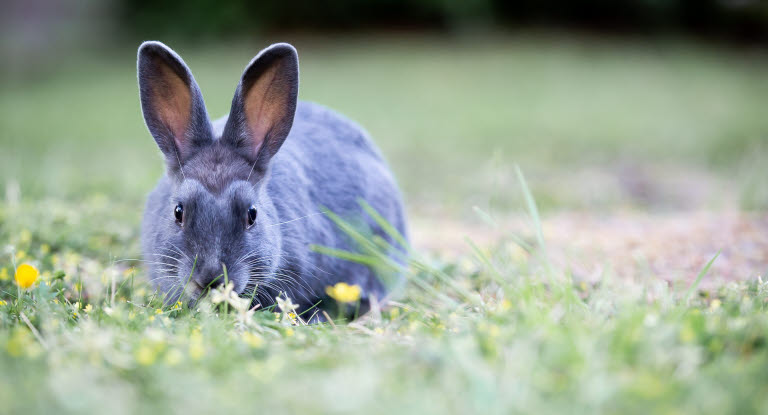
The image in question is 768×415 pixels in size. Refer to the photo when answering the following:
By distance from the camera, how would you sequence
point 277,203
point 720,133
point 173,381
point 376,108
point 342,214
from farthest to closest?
1. point 376,108
2. point 720,133
3. point 342,214
4. point 277,203
5. point 173,381

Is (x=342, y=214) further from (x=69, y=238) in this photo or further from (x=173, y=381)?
(x=173, y=381)

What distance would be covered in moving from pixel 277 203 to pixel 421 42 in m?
24.1

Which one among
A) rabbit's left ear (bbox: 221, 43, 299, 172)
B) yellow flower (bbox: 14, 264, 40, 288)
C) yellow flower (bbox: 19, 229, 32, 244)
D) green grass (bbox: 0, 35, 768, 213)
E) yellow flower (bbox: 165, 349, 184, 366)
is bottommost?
green grass (bbox: 0, 35, 768, 213)

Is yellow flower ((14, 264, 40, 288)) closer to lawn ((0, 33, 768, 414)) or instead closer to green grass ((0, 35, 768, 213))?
lawn ((0, 33, 768, 414))

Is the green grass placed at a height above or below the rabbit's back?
below

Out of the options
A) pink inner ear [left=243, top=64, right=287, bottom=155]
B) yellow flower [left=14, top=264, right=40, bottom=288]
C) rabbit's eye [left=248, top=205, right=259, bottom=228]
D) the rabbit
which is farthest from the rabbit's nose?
pink inner ear [left=243, top=64, right=287, bottom=155]

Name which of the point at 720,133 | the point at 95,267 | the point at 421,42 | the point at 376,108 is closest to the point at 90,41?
the point at 421,42

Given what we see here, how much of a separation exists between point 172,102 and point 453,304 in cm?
201

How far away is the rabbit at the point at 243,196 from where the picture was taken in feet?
10.4

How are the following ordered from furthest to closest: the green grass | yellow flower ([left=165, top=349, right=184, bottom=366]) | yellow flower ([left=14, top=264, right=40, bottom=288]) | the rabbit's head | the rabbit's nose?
1. the green grass
2. the rabbit's head
3. the rabbit's nose
4. yellow flower ([left=14, top=264, right=40, bottom=288])
5. yellow flower ([left=165, top=349, right=184, bottom=366])

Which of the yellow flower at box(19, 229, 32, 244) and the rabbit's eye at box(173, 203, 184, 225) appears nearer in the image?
the rabbit's eye at box(173, 203, 184, 225)

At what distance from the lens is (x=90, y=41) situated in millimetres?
26750

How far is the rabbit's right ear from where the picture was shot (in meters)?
3.49

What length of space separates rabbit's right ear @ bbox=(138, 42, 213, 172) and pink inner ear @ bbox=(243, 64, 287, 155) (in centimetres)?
25
